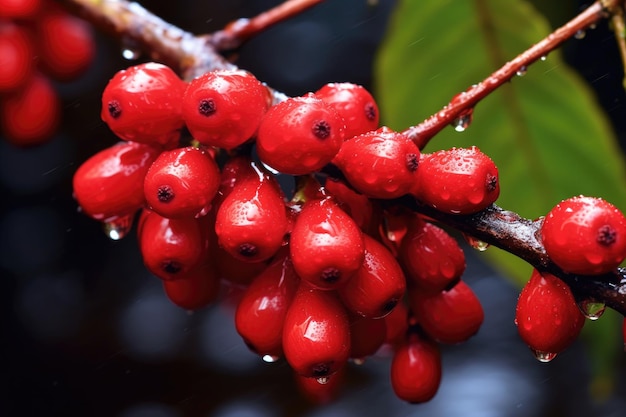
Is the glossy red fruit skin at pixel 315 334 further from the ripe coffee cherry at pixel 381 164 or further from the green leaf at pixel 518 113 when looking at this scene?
the green leaf at pixel 518 113

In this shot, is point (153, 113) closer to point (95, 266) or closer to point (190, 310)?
Answer: point (190, 310)

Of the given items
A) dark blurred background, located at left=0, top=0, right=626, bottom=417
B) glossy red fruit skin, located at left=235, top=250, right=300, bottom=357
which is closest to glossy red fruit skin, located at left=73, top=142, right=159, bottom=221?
glossy red fruit skin, located at left=235, top=250, right=300, bottom=357

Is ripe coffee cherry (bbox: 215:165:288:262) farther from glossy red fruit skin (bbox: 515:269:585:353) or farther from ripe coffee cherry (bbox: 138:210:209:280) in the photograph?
glossy red fruit skin (bbox: 515:269:585:353)

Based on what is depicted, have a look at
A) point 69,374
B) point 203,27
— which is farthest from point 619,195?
point 69,374

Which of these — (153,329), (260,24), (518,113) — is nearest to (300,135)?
(260,24)

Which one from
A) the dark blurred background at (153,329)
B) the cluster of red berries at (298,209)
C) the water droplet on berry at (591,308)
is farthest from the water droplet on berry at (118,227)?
the dark blurred background at (153,329)
